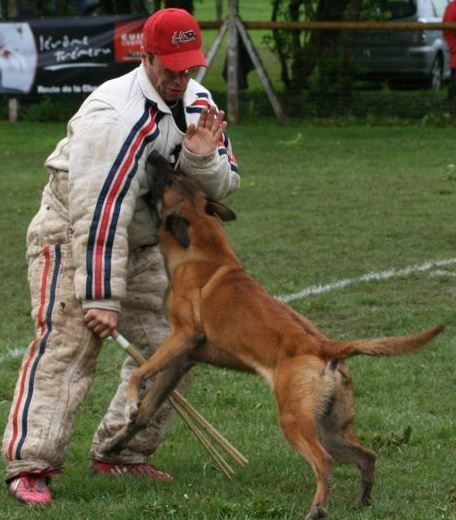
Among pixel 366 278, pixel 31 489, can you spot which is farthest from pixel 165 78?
pixel 366 278

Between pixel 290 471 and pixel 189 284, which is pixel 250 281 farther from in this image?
pixel 290 471

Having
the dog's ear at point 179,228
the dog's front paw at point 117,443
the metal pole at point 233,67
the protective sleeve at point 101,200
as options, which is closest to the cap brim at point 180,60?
the protective sleeve at point 101,200

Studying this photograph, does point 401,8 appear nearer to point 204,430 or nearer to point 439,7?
point 439,7

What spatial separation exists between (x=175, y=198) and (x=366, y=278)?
492 centimetres

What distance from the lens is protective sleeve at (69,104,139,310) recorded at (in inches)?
221

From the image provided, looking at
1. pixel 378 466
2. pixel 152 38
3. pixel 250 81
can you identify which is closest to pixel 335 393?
pixel 378 466

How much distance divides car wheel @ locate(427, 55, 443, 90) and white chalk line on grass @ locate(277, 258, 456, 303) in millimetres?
14168

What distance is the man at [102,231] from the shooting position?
562 cm

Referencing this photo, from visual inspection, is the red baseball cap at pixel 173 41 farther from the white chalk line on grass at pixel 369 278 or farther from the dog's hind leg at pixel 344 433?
the white chalk line on grass at pixel 369 278

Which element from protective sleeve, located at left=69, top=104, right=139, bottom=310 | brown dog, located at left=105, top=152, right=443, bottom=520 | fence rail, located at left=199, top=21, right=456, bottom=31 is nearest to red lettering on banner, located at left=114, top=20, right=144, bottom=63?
fence rail, located at left=199, top=21, right=456, bottom=31

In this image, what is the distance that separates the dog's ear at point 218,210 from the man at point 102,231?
0.15 ft

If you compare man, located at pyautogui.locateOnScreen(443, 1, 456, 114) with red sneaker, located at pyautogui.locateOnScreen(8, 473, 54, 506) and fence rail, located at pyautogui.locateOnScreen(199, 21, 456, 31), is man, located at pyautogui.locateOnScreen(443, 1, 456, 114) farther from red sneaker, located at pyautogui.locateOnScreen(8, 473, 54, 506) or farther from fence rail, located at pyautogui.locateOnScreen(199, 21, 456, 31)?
red sneaker, located at pyautogui.locateOnScreen(8, 473, 54, 506)

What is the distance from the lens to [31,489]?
5801 mm

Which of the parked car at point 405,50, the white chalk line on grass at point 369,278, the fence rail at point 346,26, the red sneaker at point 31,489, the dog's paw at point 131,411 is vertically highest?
the dog's paw at point 131,411
